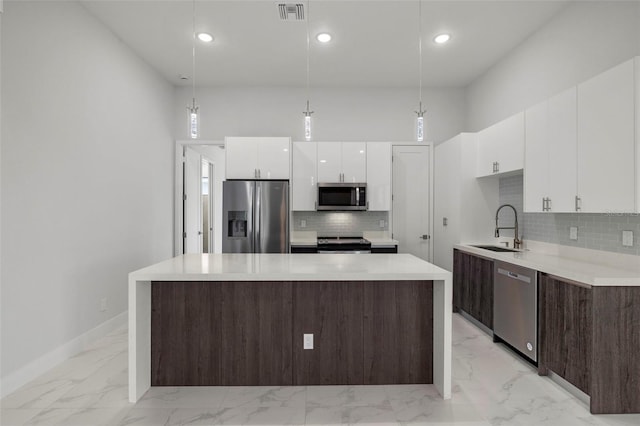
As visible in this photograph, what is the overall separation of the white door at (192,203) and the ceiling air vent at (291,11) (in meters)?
2.67

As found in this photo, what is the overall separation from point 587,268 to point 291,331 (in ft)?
6.89

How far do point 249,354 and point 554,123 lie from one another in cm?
294

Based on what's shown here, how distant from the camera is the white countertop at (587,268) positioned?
2.10 metres

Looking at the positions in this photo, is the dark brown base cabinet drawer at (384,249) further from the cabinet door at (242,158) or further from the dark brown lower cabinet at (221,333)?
the dark brown lower cabinet at (221,333)

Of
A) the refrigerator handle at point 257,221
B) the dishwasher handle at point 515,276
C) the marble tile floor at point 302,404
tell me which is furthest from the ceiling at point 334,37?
the marble tile floor at point 302,404

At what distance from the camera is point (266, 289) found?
2506mm

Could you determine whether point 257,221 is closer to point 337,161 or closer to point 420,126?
point 337,161

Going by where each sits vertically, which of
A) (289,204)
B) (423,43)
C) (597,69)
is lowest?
(289,204)

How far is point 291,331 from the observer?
2.52m

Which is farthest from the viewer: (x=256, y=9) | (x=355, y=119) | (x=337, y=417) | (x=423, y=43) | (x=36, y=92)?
(x=355, y=119)

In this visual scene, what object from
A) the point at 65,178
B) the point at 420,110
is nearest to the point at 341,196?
the point at 420,110

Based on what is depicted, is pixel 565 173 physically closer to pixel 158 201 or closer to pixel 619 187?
pixel 619 187

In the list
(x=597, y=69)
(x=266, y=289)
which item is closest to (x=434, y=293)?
(x=266, y=289)

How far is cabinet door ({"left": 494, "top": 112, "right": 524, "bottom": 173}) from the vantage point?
3.27 m
